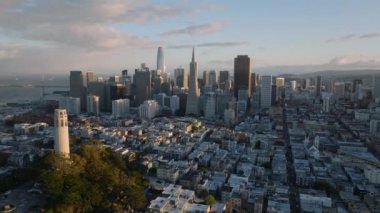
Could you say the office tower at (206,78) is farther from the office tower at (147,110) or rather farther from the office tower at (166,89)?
the office tower at (147,110)

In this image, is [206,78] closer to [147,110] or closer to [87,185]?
[147,110]

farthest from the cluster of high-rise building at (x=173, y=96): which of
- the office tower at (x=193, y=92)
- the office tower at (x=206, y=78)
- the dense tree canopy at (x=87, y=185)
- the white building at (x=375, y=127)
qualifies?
the dense tree canopy at (x=87, y=185)

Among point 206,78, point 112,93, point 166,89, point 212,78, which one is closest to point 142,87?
point 112,93

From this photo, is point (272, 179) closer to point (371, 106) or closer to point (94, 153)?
point (94, 153)

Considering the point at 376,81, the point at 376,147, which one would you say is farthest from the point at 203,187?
the point at 376,81

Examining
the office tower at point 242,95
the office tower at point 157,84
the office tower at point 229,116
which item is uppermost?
the office tower at point 157,84

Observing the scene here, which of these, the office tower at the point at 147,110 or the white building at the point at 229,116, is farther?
→ the office tower at the point at 147,110

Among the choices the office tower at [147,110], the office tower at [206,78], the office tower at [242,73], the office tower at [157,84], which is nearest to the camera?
the office tower at [147,110]
